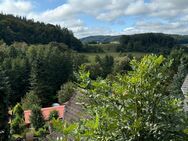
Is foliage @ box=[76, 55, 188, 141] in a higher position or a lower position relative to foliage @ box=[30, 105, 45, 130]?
higher

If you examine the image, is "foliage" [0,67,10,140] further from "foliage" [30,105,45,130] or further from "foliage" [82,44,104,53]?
"foliage" [82,44,104,53]

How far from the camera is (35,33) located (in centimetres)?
16438

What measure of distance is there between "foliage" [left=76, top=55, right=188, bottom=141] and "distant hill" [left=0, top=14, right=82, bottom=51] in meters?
145

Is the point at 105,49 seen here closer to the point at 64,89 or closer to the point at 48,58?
the point at 48,58

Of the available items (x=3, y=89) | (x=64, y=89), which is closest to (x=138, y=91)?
(x=3, y=89)

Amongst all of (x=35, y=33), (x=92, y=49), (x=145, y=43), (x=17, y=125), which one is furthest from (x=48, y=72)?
(x=145, y=43)

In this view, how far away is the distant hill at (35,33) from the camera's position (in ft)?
502

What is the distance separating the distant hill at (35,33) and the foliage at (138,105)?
144875 mm

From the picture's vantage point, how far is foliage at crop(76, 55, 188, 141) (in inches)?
214

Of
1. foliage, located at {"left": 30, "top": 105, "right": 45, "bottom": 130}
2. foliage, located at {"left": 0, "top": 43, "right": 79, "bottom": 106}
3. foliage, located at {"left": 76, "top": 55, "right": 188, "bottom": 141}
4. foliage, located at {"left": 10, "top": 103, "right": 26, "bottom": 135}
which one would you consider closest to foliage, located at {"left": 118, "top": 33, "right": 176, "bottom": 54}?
foliage, located at {"left": 0, "top": 43, "right": 79, "bottom": 106}

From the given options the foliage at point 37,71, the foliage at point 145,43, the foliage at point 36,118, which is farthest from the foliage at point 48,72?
the foliage at point 145,43

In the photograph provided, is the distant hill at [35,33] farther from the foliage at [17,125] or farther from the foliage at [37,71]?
the foliage at [17,125]

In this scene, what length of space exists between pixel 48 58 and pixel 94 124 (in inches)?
3672

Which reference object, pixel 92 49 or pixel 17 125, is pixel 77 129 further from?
pixel 92 49
